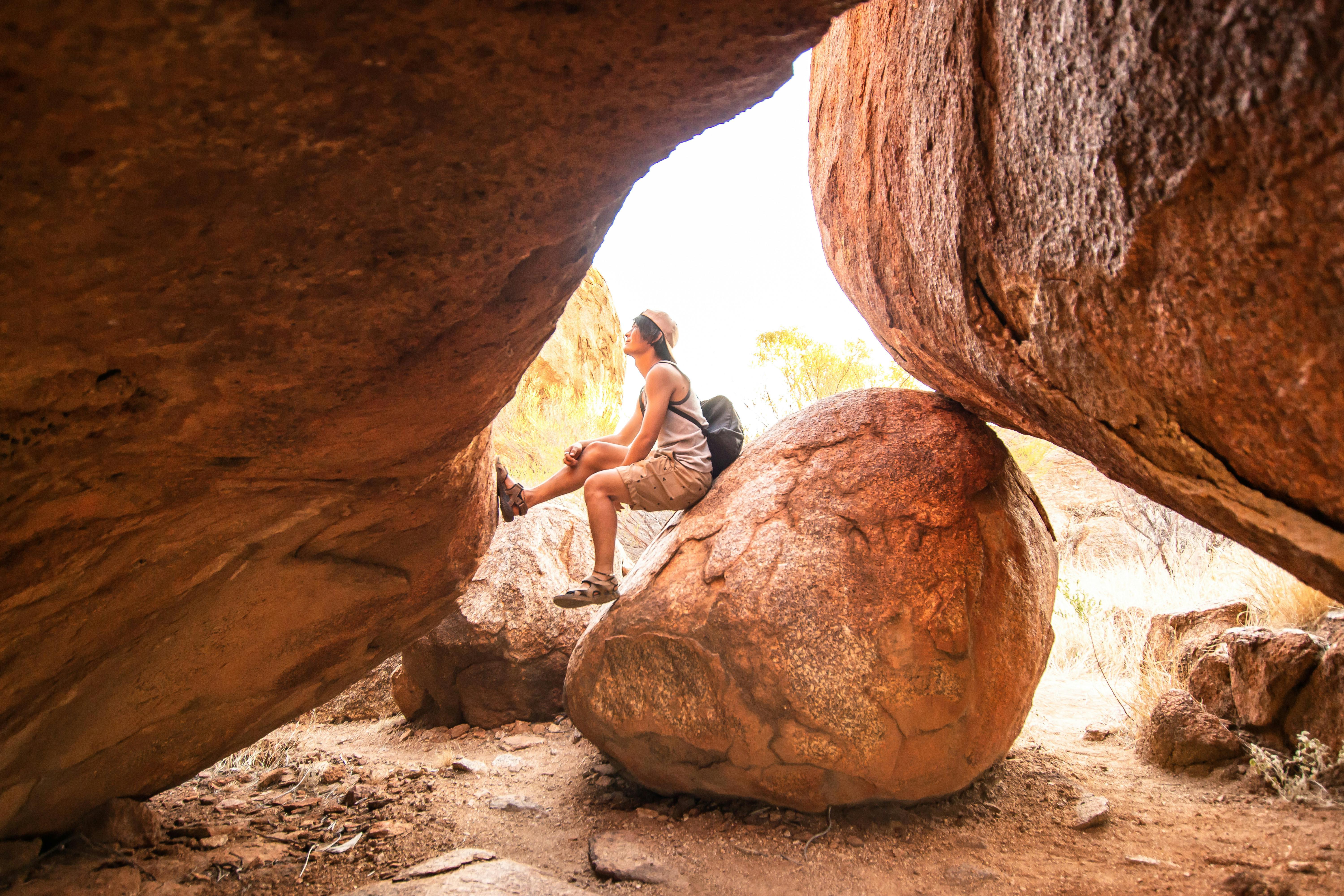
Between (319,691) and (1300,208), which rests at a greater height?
(1300,208)

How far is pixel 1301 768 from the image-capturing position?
10.0ft

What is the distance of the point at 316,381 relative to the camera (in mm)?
1839

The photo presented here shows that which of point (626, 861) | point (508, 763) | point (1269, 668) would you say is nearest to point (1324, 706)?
point (1269, 668)

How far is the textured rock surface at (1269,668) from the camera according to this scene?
10.7 ft

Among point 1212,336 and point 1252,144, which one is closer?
point 1252,144

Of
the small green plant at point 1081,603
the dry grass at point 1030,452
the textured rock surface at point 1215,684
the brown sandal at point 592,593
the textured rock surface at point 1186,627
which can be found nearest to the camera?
the textured rock surface at point 1215,684

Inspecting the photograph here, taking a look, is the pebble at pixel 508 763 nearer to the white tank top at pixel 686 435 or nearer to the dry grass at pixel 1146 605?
the white tank top at pixel 686 435

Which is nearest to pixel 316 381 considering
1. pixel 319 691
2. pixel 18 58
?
pixel 18 58

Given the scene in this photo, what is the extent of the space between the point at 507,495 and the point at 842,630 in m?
1.74

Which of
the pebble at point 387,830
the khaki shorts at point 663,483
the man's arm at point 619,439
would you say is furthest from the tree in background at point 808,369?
the pebble at point 387,830

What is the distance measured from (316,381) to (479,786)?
2.76 m

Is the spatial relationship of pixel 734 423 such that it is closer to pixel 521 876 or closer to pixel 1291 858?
pixel 521 876

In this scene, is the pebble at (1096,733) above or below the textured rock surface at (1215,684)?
below

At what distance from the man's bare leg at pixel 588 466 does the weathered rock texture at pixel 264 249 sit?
1.49 m
